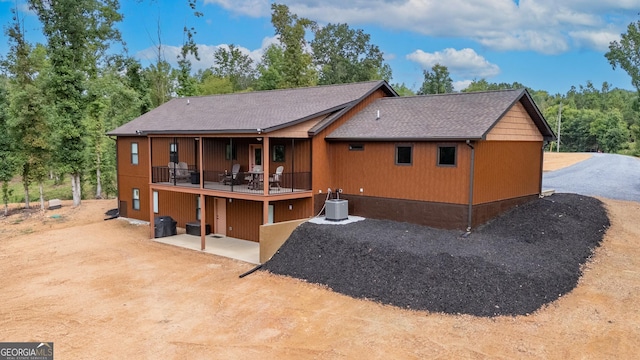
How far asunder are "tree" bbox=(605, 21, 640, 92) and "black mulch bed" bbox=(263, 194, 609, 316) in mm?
16747

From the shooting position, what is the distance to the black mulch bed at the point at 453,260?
973 centimetres

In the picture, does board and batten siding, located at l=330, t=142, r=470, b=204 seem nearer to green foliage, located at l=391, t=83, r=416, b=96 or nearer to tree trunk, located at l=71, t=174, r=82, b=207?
tree trunk, located at l=71, t=174, r=82, b=207

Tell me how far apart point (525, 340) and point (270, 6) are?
41968 mm

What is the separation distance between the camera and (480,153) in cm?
1298

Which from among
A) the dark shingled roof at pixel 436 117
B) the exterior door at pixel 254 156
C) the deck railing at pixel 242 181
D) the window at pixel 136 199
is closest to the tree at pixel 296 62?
the window at pixel 136 199

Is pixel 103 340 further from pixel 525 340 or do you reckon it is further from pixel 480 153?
pixel 480 153

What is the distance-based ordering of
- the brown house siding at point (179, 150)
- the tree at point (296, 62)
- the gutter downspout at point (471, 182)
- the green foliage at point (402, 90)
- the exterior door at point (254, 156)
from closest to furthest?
the gutter downspout at point (471, 182) → the exterior door at point (254, 156) → the brown house siding at point (179, 150) → the tree at point (296, 62) → the green foliage at point (402, 90)

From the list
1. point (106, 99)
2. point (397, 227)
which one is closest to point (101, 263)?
point (397, 227)

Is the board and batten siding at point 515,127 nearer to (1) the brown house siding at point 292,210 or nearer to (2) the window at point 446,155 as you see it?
(2) the window at point 446,155

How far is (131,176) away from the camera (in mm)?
21016

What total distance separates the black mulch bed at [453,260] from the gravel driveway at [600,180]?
7.69m

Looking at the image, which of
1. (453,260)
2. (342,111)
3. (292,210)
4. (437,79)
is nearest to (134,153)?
(292,210)

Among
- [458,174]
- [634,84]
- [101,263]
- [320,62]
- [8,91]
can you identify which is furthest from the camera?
[320,62]

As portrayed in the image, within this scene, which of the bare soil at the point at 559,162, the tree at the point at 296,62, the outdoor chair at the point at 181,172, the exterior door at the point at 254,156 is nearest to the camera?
the exterior door at the point at 254,156
